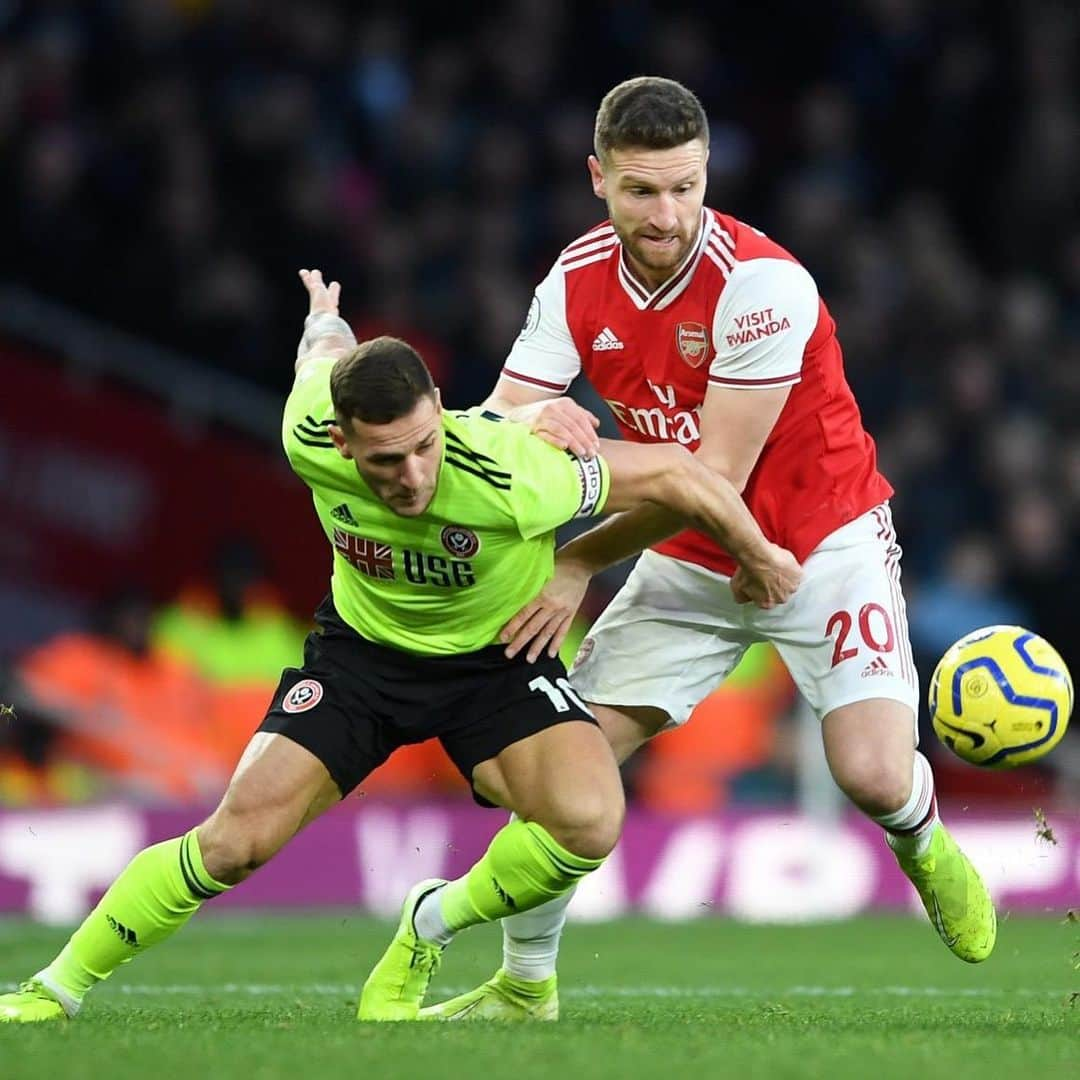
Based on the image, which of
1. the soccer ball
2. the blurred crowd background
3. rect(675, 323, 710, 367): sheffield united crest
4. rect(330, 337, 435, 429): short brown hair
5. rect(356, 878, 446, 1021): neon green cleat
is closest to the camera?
rect(330, 337, 435, 429): short brown hair

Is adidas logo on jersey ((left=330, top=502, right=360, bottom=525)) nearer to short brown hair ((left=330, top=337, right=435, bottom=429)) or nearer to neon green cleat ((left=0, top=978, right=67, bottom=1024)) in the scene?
short brown hair ((left=330, top=337, right=435, bottom=429))

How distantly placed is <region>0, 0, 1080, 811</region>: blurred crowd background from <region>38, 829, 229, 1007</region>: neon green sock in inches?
199

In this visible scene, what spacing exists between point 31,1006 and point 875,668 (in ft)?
7.53

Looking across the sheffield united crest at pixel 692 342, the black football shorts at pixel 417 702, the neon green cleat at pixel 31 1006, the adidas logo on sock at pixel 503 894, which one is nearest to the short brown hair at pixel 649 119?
the sheffield united crest at pixel 692 342

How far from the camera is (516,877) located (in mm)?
5480

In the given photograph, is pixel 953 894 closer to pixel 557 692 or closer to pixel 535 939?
pixel 535 939

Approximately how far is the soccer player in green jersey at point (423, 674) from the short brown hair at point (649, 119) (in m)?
0.74

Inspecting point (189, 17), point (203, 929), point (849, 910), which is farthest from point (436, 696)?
point (189, 17)

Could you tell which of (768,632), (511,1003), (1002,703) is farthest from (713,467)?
(511,1003)

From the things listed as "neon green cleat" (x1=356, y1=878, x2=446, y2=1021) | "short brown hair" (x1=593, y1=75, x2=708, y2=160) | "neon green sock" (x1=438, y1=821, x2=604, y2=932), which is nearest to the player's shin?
"neon green sock" (x1=438, y1=821, x2=604, y2=932)

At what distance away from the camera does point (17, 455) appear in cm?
1082

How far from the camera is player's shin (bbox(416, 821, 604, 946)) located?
17.9ft

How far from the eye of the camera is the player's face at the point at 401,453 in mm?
5082

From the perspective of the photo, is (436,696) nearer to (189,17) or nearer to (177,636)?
(177,636)
